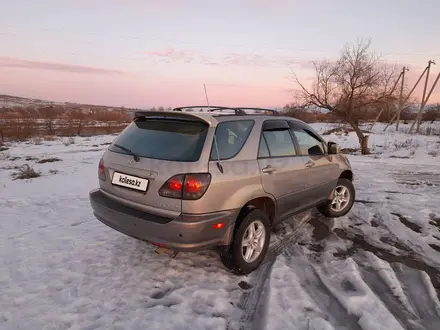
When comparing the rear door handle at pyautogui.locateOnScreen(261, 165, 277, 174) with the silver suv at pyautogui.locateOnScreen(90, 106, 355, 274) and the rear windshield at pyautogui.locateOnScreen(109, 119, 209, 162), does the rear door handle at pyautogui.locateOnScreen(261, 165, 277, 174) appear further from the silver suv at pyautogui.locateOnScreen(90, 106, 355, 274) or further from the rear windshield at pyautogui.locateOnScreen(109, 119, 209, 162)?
the rear windshield at pyautogui.locateOnScreen(109, 119, 209, 162)

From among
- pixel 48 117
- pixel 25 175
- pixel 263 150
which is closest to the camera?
pixel 263 150

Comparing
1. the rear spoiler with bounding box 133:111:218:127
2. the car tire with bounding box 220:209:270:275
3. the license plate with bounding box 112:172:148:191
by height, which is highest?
the rear spoiler with bounding box 133:111:218:127

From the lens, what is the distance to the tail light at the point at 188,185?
267 cm

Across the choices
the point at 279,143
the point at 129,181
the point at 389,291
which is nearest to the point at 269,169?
the point at 279,143

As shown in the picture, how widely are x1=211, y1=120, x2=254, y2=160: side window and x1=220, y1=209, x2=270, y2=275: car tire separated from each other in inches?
28.1

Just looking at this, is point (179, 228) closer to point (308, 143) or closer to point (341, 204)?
point (308, 143)

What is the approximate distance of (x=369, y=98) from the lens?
1492cm

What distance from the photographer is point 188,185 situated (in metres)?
2.67

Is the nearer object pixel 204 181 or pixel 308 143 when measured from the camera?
pixel 204 181

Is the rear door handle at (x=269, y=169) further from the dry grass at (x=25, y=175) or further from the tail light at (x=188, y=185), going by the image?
the dry grass at (x=25, y=175)

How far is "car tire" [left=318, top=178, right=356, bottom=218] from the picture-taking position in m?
A: 4.86

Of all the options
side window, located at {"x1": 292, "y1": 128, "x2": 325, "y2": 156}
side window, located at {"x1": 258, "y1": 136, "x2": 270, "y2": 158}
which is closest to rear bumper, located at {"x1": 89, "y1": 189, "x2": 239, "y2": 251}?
side window, located at {"x1": 258, "y1": 136, "x2": 270, "y2": 158}

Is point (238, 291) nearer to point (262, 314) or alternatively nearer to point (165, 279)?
point (262, 314)

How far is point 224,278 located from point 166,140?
159 cm
